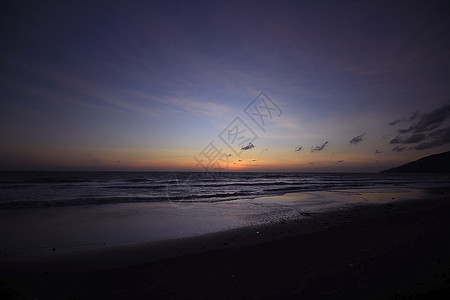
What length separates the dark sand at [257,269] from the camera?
3.86m

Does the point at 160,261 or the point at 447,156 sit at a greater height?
the point at 447,156

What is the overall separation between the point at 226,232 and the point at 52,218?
8718 mm

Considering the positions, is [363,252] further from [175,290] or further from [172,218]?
[172,218]


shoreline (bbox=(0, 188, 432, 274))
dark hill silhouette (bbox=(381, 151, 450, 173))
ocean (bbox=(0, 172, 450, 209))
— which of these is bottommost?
shoreline (bbox=(0, 188, 432, 274))

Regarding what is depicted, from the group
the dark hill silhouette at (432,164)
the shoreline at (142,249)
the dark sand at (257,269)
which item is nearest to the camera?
the dark sand at (257,269)

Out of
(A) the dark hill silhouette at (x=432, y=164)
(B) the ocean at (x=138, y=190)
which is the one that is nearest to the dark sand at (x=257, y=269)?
(B) the ocean at (x=138, y=190)

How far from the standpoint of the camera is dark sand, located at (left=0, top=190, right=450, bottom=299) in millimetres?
3859

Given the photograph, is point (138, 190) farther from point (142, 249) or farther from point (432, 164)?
point (432, 164)

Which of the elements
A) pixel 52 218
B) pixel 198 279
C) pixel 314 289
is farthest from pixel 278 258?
pixel 52 218

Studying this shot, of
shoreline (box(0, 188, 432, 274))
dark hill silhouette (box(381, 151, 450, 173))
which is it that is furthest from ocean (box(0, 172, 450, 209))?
→ dark hill silhouette (box(381, 151, 450, 173))

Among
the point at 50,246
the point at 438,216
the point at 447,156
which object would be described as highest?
the point at 447,156

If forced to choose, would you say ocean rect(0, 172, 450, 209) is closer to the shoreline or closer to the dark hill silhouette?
the shoreline

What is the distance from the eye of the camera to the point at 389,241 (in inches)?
251

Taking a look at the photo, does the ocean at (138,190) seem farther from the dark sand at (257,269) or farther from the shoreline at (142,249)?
the dark sand at (257,269)
